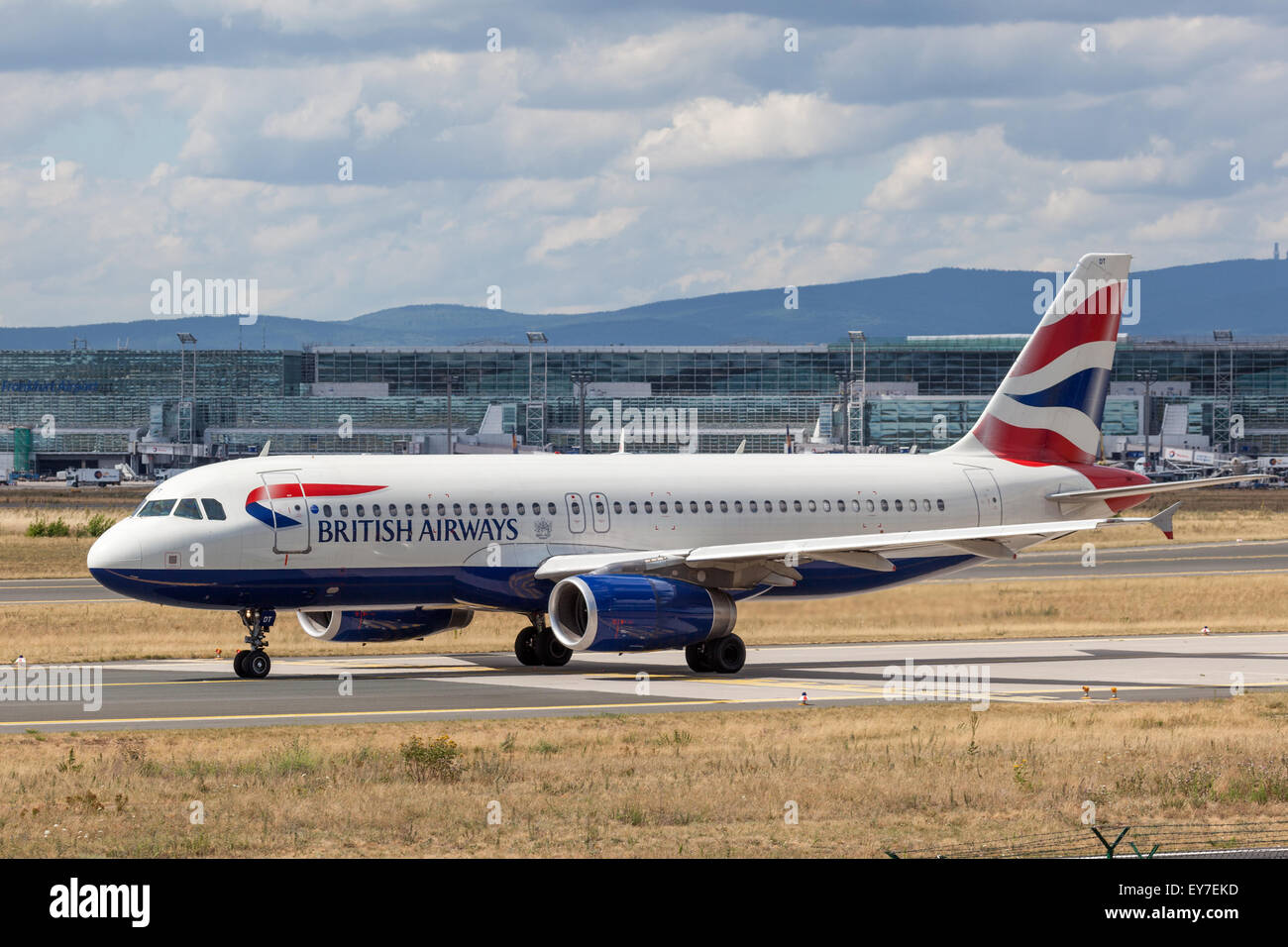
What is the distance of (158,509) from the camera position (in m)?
35.1

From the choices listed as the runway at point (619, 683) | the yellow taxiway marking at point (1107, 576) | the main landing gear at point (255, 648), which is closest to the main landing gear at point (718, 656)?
the runway at point (619, 683)

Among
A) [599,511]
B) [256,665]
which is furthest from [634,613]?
[256,665]

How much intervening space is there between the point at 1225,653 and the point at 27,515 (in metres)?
84.8

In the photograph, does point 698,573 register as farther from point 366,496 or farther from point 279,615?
point 279,615

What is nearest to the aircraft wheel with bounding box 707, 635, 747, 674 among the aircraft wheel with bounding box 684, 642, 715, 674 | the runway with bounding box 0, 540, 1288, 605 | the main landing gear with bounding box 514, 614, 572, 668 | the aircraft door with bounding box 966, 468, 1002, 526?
the aircraft wheel with bounding box 684, 642, 715, 674

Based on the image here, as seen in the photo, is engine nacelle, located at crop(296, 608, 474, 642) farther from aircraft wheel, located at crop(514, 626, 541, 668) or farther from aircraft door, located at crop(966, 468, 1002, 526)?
aircraft door, located at crop(966, 468, 1002, 526)

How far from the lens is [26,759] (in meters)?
24.4

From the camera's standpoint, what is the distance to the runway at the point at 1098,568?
59500 millimetres

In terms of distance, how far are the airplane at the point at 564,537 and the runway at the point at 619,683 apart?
1241 millimetres

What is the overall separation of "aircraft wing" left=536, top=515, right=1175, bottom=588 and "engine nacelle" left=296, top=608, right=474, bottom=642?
11.0ft

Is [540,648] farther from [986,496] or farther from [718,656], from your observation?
[986,496]

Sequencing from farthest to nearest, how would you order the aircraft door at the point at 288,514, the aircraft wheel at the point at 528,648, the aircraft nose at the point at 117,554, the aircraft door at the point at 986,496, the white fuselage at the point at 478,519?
the aircraft door at the point at 986,496 < the aircraft wheel at the point at 528,648 < the aircraft door at the point at 288,514 < the white fuselage at the point at 478,519 < the aircraft nose at the point at 117,554

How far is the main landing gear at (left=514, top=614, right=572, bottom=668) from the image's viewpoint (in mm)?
38938
